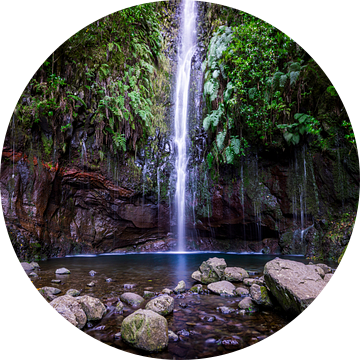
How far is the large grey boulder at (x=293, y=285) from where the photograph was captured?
10.4 ft

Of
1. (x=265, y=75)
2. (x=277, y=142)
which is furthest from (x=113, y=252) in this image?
(x=265, y=75)

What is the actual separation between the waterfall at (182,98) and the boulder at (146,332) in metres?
11.5

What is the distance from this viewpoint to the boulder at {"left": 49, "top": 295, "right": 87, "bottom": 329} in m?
3.20

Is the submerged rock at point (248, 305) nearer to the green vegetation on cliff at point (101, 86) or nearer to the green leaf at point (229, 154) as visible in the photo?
the green leaf at point (229, 154)

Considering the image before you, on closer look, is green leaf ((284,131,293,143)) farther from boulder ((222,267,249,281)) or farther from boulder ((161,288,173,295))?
boulder ((161,288,173,295))

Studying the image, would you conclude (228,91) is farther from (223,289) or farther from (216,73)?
(223,289)

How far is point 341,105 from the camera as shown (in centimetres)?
880

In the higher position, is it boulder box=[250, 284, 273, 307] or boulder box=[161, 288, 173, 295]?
boulder box=[250, 284, 273, 307]

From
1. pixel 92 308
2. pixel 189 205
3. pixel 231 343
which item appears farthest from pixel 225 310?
pixel 189 205

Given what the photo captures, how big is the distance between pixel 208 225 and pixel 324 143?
7.72 meters

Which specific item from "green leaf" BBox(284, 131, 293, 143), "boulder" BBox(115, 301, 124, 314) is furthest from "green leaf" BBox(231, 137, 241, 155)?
"boulder" BBox(115, 301, 124, 314)

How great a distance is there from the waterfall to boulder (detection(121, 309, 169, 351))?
11.5 metres

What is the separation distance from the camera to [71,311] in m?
3.31

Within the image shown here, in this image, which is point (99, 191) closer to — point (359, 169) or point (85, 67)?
point (85, 67)
